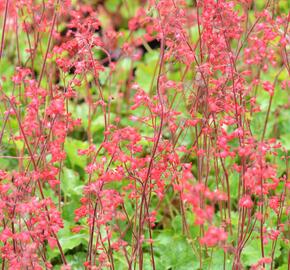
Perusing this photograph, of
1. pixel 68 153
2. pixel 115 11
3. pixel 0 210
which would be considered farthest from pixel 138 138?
pixel 115 11

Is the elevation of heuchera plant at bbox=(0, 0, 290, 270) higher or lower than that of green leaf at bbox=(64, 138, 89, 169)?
higher

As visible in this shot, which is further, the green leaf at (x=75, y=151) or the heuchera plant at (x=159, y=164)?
the green leaf at (x=75, y=151)

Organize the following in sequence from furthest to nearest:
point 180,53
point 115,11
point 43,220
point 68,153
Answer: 1. point 115,11
2. point 68,153
3. point 180,53
4. point 43,220

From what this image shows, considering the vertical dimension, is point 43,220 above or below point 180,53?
below

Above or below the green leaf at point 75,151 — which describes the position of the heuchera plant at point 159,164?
above

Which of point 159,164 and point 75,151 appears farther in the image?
point 75,151

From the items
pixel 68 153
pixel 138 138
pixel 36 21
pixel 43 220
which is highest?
pixel 36 21

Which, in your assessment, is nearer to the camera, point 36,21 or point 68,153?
point 36,21

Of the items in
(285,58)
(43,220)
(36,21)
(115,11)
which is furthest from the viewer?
(115,11)

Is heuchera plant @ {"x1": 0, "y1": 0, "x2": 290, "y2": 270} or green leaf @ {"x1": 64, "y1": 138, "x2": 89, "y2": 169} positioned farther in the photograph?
green leaf @ {"x1": 64, "y1": 138, "x2": 89, "y2": 169}

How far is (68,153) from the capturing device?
14.5ft

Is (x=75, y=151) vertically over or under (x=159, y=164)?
under

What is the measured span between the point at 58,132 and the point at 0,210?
384mm

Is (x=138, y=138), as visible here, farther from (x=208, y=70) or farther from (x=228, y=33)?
(x=228, y=33)
